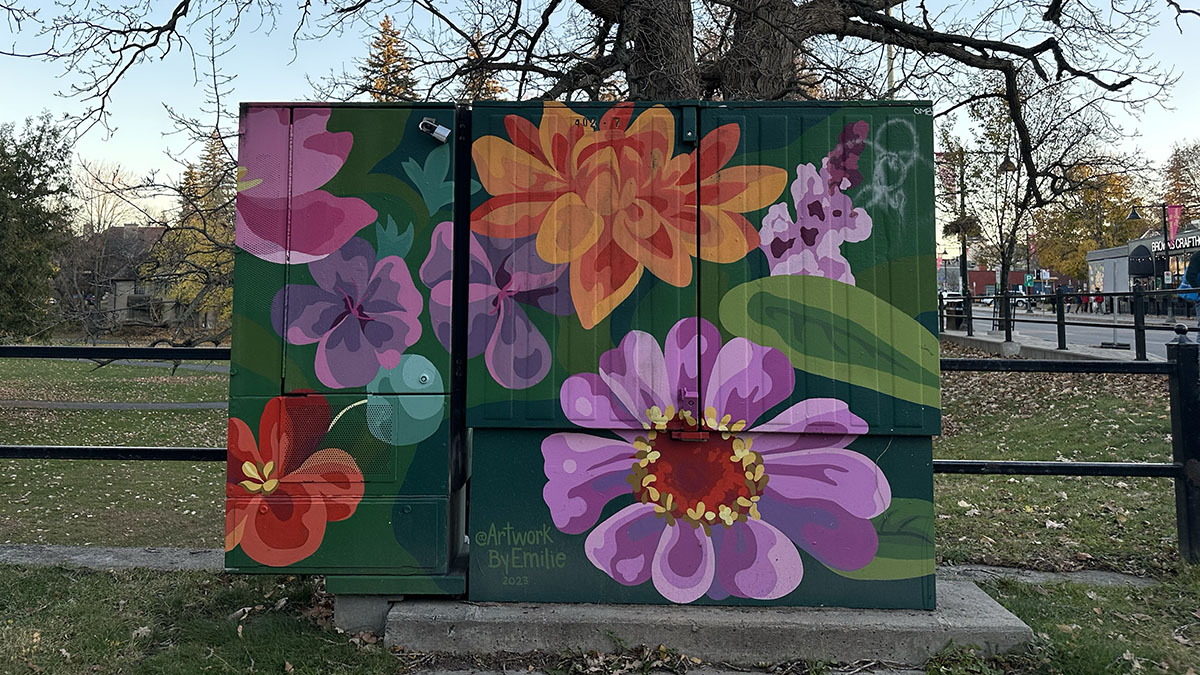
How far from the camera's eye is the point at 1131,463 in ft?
13.9

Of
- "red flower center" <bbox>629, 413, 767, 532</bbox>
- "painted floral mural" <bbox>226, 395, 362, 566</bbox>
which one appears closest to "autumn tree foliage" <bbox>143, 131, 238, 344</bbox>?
"painted floral mural" <bbox>226, 395, 362, 566</bbox>

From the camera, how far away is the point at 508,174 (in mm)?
3482

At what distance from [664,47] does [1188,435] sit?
4911mm

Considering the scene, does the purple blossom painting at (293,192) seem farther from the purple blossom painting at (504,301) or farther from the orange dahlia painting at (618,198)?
the orange dahlia painting at (618,198)

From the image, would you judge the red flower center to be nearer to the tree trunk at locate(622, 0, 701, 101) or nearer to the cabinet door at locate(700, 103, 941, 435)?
the cabinet door at locate(700, 103, 941, 435)

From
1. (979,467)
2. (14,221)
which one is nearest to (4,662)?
(979,467)

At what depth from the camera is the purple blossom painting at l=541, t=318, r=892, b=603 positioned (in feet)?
11.1

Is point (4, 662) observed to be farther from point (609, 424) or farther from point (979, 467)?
point (979, 467)

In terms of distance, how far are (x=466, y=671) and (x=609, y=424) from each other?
1.22 meters

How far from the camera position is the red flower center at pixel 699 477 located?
134 inches

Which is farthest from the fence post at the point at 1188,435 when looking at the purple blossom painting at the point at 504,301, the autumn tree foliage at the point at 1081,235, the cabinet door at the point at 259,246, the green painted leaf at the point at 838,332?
the autumn tree foliage at the point at 1081,235

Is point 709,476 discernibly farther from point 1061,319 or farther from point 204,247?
point 1061,319

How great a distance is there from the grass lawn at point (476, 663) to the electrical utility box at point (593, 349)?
378 millimetres

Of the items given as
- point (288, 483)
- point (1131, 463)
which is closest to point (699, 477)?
point (288, 483)
